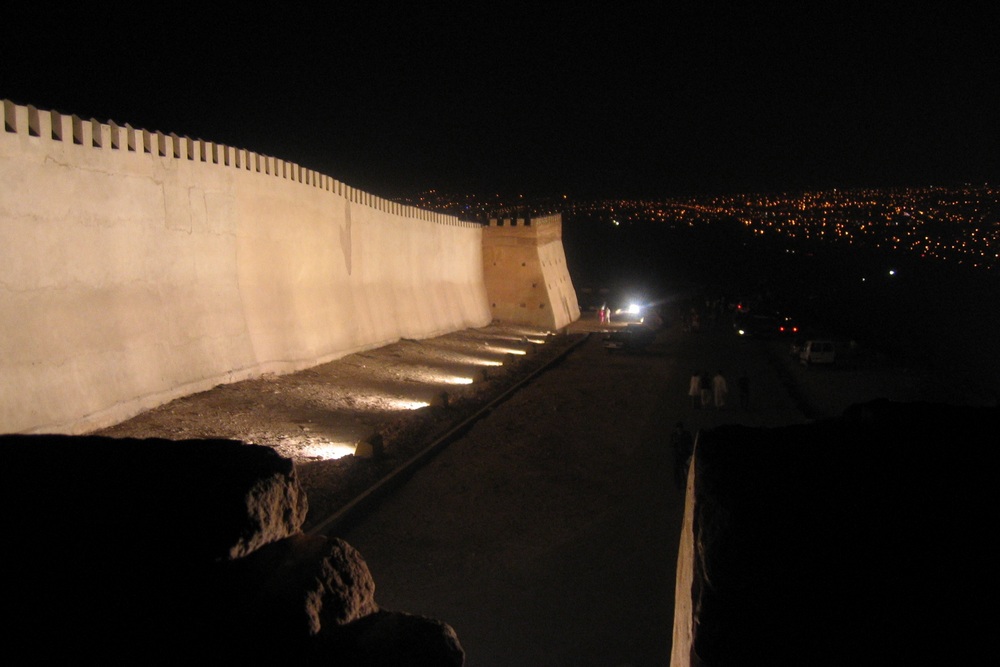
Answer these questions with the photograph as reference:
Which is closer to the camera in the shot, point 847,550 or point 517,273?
point 847,550

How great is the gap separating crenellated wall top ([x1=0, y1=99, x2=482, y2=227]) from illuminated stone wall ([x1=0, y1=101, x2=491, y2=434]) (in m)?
0.03

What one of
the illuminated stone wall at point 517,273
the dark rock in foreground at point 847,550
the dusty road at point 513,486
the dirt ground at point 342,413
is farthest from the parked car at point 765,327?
the dark rock in foreground at point 847,550

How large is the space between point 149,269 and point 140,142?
190cm

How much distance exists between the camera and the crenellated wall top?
34.4 feet

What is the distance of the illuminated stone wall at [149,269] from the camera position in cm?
1032

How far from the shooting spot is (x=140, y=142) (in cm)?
1266

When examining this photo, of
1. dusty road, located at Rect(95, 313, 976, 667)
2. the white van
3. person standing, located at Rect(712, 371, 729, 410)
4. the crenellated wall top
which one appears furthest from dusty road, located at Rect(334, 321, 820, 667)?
the white van

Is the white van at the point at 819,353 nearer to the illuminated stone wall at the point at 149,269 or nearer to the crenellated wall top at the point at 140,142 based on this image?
the illuminated stone wall at the point at 149,269

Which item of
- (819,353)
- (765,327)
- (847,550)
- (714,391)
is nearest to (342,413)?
(714,391)

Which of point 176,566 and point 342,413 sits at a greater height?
point 176,566

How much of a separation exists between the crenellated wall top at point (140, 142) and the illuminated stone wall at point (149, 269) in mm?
26

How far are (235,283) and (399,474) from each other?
248 inches

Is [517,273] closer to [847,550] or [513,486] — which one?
[513,486]

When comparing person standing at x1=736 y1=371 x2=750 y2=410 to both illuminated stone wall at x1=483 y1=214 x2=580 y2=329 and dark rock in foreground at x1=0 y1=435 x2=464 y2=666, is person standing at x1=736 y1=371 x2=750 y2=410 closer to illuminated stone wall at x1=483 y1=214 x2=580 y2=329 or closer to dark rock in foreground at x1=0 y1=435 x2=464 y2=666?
dark rock in foreground at x1=0 y1=435 x2=464 y2=666
